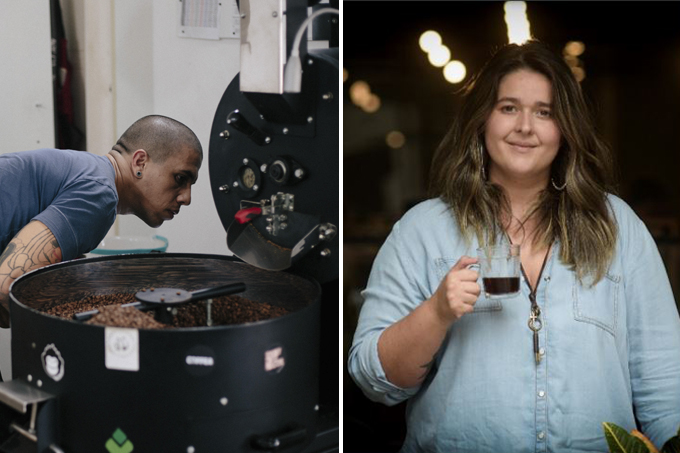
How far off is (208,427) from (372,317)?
1.58ft

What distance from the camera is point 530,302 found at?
1.65 meters

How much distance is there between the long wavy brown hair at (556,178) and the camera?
5.44 ft

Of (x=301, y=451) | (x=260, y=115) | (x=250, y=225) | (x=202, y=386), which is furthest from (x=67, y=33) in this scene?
A: (x=301, y=451)

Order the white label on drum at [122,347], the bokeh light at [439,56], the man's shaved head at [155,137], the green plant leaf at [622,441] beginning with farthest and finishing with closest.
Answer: the bokeh light at [439,56] < the man's shaved head at [155,137] < the green plant leaf at [622,441] < the white label on drum at [122,347]

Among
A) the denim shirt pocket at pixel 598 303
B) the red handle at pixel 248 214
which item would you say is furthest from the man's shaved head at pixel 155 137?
the denim shirt pocket at pixel 598 303

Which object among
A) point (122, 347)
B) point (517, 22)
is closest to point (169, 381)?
point (122, 347)

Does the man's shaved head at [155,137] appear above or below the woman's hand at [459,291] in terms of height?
above

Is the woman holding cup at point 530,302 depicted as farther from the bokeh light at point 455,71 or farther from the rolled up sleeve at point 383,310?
the bokeh light at point 455,71

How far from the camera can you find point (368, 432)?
211 centimetres

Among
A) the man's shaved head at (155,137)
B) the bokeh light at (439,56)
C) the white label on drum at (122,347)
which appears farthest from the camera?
the bokeh light at (439,56)

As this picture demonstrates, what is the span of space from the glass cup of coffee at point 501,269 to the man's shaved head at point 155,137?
2.39 feet

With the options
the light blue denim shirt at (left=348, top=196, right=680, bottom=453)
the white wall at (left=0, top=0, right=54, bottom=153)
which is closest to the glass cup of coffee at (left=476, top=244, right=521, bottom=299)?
the light blue denim shirt at (left=348, top=196, right=680, bottom=453)

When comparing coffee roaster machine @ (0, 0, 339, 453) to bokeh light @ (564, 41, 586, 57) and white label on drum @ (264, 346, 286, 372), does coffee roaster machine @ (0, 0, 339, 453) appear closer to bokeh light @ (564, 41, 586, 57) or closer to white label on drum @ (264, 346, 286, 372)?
white label on drum @ (264, 346, 286, 372)

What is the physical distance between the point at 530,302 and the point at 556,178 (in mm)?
296
